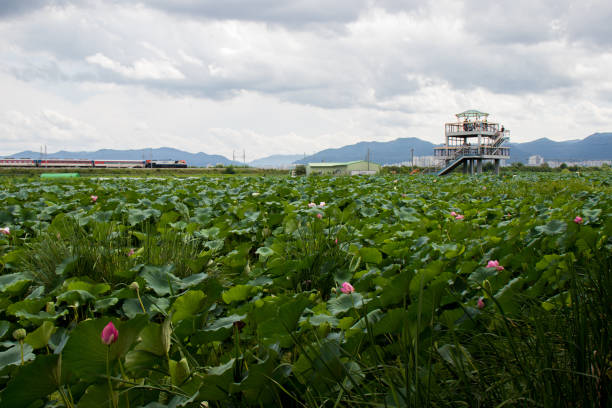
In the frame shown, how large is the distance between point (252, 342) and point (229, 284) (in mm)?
1020

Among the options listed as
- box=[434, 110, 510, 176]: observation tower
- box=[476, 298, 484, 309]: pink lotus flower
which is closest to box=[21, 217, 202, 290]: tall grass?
box=[476, 298, 484, 309]: pink lotus flower

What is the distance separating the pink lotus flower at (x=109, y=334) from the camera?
1031 mm

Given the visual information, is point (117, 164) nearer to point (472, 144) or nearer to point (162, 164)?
point (162, 164)

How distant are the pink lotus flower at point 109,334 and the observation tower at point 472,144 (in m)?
38.0

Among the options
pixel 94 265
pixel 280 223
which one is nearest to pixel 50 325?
pixel 94 265

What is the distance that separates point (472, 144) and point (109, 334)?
134 ft

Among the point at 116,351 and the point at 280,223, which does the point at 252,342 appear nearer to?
the point at 116,351

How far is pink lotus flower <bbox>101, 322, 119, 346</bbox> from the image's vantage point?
103 centimetres

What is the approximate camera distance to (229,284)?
274 centimetres

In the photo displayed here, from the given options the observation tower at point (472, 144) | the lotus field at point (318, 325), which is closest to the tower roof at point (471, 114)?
the observation tower at point (472, 144)

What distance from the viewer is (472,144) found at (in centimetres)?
3800

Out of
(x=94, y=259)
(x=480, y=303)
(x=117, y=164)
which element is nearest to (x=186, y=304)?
(x=480, y=303)

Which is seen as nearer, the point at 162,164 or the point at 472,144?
the point at 472,144

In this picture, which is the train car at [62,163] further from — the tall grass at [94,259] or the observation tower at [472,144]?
the tall grass at [94,259]
